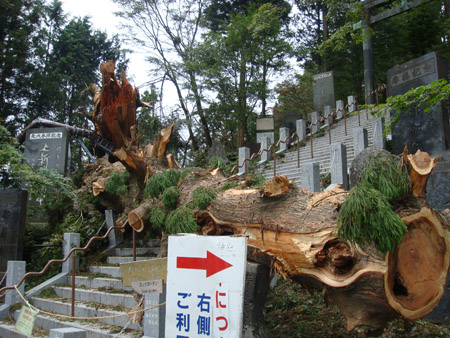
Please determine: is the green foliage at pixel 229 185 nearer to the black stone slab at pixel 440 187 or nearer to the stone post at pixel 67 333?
the stone post at pixel 67 333

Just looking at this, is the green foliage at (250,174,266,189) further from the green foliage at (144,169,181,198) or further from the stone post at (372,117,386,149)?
the stone post at (372,117,386,149)

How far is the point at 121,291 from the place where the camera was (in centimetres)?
628

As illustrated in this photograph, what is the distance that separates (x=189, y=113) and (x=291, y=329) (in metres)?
15.5

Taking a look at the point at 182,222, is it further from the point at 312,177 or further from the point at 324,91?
the point at 324,91

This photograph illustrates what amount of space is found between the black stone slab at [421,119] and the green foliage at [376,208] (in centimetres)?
610

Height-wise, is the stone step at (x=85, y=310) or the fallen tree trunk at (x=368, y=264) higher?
the fallen tree trunk at (x=368, y=264)

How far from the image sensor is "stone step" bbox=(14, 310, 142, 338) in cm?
493

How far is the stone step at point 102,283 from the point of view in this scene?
21.2 feet

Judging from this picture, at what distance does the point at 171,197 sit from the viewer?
18.8ft

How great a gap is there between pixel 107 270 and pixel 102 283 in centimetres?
53

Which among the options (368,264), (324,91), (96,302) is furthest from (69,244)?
(324,91)

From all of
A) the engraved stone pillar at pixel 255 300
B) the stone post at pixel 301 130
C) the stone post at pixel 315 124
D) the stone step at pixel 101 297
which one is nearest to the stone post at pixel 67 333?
the stone step at pixel 101 297

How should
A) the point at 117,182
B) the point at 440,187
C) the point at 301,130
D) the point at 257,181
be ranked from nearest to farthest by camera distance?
the point at 440,187 → the point at 257,181 → the point at 117,182 → the point at 301,130

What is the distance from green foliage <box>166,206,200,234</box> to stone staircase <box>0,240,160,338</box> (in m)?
1.17
